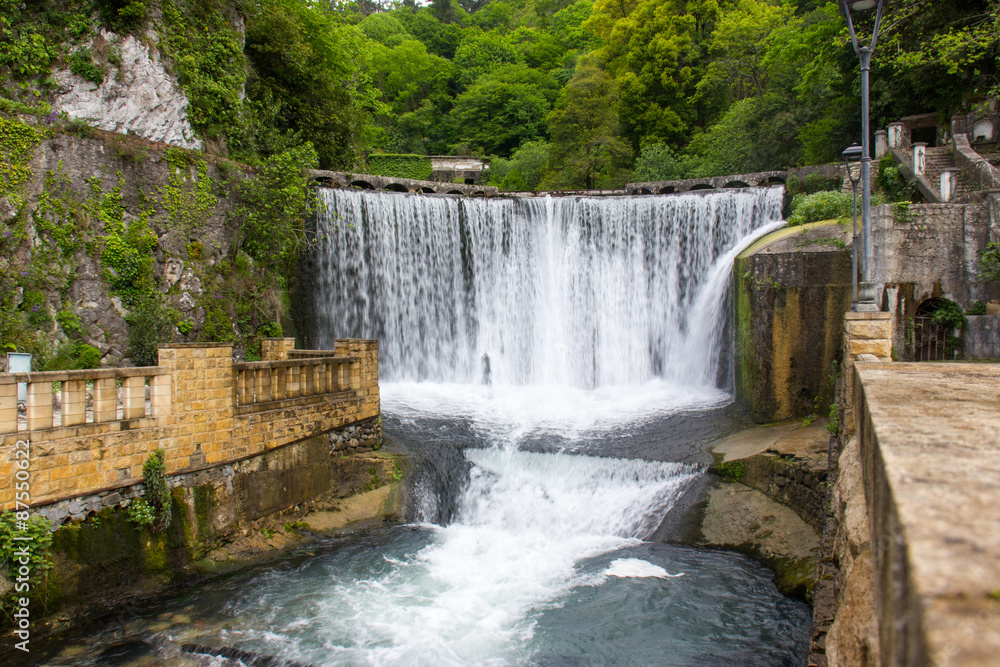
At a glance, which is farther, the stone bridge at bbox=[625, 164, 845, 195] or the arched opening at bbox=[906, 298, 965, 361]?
the stone bridge at bbox=[625, 164, 845, 195]

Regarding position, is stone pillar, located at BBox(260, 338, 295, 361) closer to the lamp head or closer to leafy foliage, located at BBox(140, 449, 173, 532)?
leafy foliage, located at BBox(140, 449, 173, 532)

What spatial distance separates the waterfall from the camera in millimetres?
19484

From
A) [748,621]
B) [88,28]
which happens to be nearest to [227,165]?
[88,28]

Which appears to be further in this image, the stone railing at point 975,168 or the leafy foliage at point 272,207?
the leafy foliage at point 272,207

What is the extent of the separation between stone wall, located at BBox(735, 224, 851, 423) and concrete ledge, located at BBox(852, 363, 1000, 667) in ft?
35.4

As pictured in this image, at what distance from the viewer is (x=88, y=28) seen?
15.1 meters

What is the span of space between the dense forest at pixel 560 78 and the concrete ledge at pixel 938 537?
16.5 metres

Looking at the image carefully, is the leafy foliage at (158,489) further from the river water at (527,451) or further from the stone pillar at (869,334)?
the stone pillar at (869,334)

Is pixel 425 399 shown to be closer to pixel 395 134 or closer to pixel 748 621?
pixel 748 621

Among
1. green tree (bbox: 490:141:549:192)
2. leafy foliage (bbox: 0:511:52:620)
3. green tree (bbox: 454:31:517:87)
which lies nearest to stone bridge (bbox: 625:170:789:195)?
green tree (bbox: 490:141:549:192)

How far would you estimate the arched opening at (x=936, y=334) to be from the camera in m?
13.9

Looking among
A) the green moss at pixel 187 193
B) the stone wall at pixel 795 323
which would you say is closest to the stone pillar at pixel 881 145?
the stone wall at pixel 795 323

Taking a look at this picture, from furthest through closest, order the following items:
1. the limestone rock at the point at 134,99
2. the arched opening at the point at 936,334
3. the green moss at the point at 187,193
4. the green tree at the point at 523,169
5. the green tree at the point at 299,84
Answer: the green tree at the point at 523,169 → the green tree at the point at 299,84 → the green moss at the point at 187,193 → the limestone rock at the point at 134,99 → the arched opening at the point at 936,334

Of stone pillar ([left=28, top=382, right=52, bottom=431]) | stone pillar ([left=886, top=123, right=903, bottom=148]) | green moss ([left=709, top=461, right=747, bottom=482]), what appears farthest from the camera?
stone pillar ([left=886, top=123, right=903, bottom=148])
